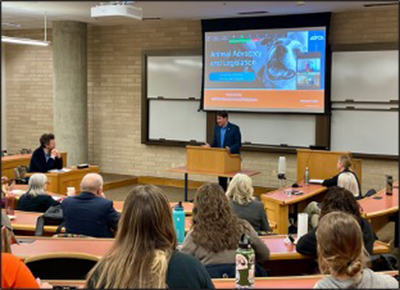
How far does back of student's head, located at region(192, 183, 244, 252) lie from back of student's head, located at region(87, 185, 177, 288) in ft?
4.00

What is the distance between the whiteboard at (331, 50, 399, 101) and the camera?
30.5ft

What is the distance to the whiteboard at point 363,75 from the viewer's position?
9.28 m

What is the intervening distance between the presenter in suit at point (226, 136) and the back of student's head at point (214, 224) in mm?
5617

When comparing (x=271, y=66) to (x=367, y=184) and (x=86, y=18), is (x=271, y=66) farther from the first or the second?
(x=86, y=18)

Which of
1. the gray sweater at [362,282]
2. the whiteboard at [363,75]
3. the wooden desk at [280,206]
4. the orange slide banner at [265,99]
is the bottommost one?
the wooden desk at [280,206]

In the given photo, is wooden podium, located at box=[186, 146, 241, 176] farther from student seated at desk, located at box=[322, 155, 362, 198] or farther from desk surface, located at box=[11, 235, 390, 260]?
desk surface, located at box=[11, 235, 390, 260]

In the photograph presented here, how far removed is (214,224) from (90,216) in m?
1.56

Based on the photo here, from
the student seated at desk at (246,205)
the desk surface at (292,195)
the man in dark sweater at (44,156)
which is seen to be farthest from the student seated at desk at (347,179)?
the man in dark sweater at (44,156)

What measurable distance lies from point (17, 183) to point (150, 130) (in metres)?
4.41

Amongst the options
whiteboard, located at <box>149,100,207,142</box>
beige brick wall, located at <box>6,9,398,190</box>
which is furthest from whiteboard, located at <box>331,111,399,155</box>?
whiteboard, located at <box>149,100,207,142</box>

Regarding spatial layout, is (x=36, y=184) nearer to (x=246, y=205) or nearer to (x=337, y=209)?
(x=246, y=205)

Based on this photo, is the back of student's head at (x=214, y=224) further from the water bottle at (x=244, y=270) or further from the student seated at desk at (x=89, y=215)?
the student seated at desk at (x=89, y=215)

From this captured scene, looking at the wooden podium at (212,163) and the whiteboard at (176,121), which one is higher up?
the whiteboard at (176,121)

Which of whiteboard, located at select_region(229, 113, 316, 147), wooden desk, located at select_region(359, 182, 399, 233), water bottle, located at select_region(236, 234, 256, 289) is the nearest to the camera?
water bottle, located at select_region(236, 234, 256, 289)
